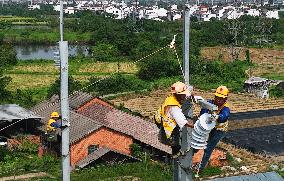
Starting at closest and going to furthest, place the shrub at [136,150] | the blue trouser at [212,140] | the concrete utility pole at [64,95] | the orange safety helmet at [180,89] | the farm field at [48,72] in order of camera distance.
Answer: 1. the orange safety helmet at [180,89]
2. the blue trouser at [212,140]
3. the concrete utility pole at [64,95]
4. the shrub at [136,150]
5. the farm field at [48,72]

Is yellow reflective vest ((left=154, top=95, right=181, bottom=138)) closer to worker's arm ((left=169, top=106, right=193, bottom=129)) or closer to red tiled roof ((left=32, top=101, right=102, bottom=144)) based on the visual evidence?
worker's arm ((left=169, top=106, right=193, bottom=129))

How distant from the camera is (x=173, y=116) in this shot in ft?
10.8

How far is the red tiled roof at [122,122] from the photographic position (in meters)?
18.5

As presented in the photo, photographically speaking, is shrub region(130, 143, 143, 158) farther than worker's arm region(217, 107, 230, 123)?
Yes

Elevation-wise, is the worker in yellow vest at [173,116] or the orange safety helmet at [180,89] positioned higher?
the orange safety helmet at [180,89]

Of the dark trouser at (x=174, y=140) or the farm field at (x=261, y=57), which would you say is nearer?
the dark trouser at (x=174, y=140)

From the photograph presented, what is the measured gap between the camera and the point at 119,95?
109 ft

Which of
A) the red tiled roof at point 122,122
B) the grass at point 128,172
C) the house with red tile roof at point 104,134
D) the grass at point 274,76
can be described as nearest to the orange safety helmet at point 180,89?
the grass at point 128,172

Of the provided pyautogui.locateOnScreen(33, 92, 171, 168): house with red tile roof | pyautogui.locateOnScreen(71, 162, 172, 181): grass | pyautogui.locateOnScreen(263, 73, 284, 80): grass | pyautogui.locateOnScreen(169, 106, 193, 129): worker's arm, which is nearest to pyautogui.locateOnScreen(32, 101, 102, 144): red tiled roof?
pyautogui.locateOnScreen(33, 92, 171, 168): house with red tile roof

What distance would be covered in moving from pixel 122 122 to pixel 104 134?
1.50 metres

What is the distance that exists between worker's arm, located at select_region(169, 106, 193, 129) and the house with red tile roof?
13.6 meters

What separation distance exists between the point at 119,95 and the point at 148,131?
46.8ft

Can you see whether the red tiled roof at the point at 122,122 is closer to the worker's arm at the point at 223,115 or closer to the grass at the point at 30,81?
the worker's arm at the point at 223,115

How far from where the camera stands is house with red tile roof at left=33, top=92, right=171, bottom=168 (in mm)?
17438
